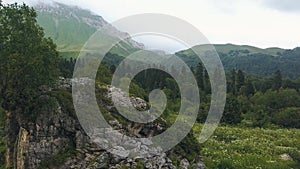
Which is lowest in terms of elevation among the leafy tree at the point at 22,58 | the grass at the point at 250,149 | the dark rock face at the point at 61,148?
the grass at the point at 250,149

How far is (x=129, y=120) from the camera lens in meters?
23.3

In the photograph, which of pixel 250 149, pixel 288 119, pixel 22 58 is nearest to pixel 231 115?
pixel 288 119

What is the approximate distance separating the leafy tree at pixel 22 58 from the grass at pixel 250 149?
12.2 metres

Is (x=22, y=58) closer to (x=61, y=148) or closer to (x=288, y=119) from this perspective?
(x=61, y=148)

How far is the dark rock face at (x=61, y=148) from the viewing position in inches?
835

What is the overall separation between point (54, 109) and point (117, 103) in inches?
147

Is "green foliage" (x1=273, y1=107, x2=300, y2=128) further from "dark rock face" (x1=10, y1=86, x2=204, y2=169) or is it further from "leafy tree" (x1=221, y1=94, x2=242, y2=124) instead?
"dark rock face" (x1=10, y1=86, x2=204, y2=169)

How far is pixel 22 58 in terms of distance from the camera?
891 inches

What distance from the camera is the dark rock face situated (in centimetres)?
2120

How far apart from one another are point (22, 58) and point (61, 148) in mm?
5087

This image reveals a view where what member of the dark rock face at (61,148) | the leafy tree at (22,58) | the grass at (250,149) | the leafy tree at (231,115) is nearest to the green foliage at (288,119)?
the leafy tree at (231,115)

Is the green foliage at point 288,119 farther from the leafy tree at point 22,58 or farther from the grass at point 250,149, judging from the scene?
the leafy tree at point 22,58

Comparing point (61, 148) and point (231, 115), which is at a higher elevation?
point (61, 148)

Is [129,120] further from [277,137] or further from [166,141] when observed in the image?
[277,137]
